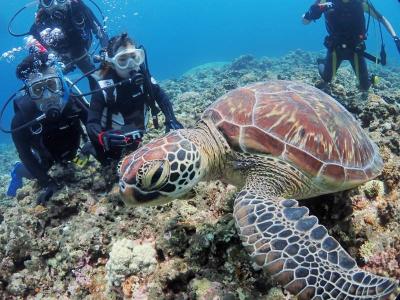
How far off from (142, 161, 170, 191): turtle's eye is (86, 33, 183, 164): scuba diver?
96.8 inches

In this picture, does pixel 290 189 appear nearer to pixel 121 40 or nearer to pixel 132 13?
pixel 121 40

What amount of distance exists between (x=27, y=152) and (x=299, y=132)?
4.27 meters

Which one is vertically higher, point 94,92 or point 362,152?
point 94,92

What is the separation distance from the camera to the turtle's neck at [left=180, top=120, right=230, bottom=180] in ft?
8.96

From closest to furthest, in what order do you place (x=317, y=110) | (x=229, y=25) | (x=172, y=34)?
1. (x=317, y=110)
2. (x=229, y=25)
3. (x=172, y=34)

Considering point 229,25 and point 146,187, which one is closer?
point 146,187

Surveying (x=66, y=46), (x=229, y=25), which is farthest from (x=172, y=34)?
(x=66, y=46)

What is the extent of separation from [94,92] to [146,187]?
10.8 feet

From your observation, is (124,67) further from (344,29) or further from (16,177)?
(344,29)

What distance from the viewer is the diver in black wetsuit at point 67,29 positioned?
7797 mm

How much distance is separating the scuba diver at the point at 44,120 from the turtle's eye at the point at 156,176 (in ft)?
9.63

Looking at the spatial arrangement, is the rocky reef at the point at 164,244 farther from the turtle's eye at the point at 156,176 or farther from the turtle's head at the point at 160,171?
the turtle's eye at the point at 156,176

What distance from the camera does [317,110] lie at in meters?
2.97

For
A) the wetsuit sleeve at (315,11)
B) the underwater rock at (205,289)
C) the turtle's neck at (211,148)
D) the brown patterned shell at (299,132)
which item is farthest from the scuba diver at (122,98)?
the wetsuit sleeve at (315,11)
